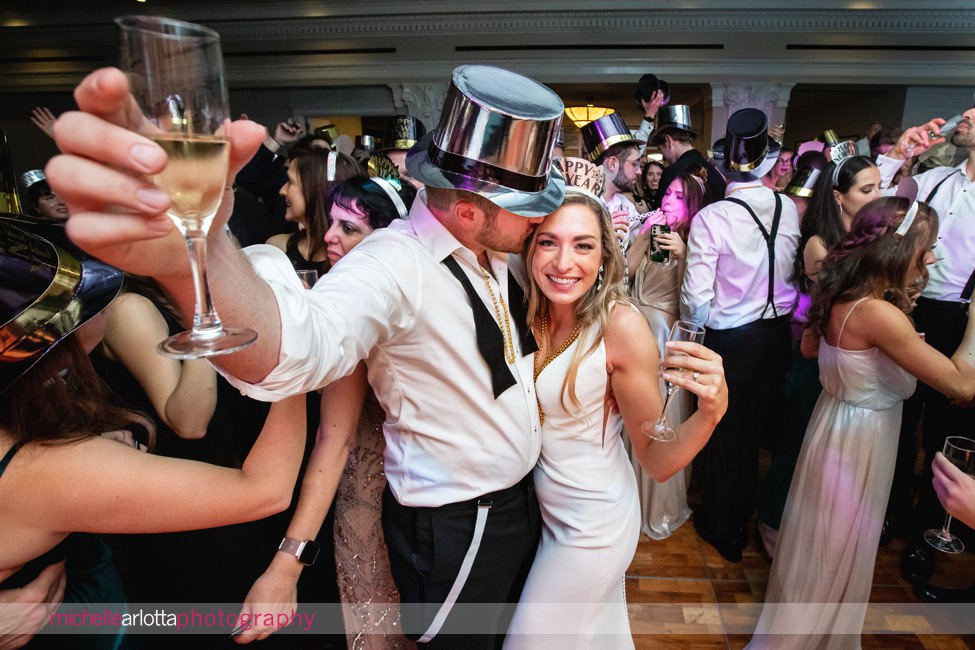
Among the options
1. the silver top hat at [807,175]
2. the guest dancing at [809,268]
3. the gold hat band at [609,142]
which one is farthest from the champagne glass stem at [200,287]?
the silver top hat at [807,175]

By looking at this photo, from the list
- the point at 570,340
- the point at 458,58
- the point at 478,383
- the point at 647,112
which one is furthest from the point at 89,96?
the point at 458,58

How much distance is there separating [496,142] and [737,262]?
2.04 m

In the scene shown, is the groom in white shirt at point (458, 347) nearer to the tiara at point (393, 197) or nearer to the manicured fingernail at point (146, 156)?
the manicured fingernail at point (146, 156)

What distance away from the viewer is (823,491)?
199 cm

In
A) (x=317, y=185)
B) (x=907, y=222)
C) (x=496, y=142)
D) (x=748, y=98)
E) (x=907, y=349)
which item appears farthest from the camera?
(x=748, y=98)

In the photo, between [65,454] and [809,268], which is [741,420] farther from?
[65,454]

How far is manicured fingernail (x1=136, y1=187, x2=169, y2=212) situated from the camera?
470mm

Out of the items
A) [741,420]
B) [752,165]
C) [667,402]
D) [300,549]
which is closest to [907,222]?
[752,165]

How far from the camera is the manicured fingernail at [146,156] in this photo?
442 mm

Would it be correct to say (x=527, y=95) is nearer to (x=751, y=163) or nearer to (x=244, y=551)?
(x=244, y=551)

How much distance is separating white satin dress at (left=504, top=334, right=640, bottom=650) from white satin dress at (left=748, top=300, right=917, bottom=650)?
3.38 ft

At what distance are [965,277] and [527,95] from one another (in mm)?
3144

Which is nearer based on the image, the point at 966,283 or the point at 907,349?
the point at 907,349

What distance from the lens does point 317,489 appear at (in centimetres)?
124
